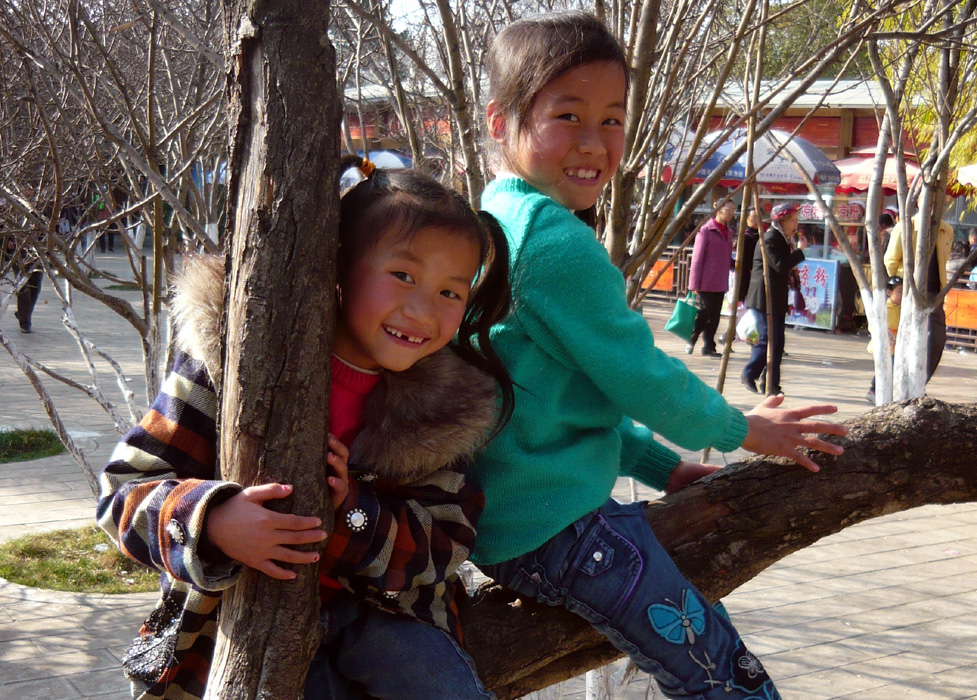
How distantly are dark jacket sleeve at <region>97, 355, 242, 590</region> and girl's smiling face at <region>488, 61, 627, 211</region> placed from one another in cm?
80

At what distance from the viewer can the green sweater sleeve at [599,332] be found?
1.77 m

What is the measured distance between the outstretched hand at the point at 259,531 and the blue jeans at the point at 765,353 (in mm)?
8871

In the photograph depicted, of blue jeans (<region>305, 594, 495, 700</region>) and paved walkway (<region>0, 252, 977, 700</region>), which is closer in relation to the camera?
blue jeans (<region>305, 594, 495, 700</region>)

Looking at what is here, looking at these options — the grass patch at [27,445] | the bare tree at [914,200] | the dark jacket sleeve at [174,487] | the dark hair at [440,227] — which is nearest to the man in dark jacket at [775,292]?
the bare tree at [914,200]

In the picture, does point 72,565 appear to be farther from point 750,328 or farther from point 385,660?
point 750,328

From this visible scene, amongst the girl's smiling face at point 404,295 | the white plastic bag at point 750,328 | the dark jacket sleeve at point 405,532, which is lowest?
the white plastic bag at point 750,328

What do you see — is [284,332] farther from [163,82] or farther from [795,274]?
[795,274]

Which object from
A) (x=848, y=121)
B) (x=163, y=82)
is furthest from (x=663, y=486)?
(x=848, y=121)

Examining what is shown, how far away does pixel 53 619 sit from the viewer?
4.59m

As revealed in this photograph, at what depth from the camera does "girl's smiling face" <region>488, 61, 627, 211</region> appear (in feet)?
6.29

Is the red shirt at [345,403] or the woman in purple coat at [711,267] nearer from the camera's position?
the red shirt at [345,403]

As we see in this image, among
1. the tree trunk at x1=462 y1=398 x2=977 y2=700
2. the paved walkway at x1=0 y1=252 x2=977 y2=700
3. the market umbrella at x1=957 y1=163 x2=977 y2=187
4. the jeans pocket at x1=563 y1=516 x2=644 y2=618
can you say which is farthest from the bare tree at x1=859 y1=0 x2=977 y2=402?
the market umbrella at x1=957 y1=163 x2=977 y2=187

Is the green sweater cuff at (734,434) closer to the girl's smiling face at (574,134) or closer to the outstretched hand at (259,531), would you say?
the girl's smiling face at (574,134)

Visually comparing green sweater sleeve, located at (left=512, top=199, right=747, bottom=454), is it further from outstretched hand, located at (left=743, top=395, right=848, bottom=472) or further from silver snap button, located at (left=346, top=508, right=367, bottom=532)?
silver snap button, located at (left=346, top=508, right=367, bottom=532)
